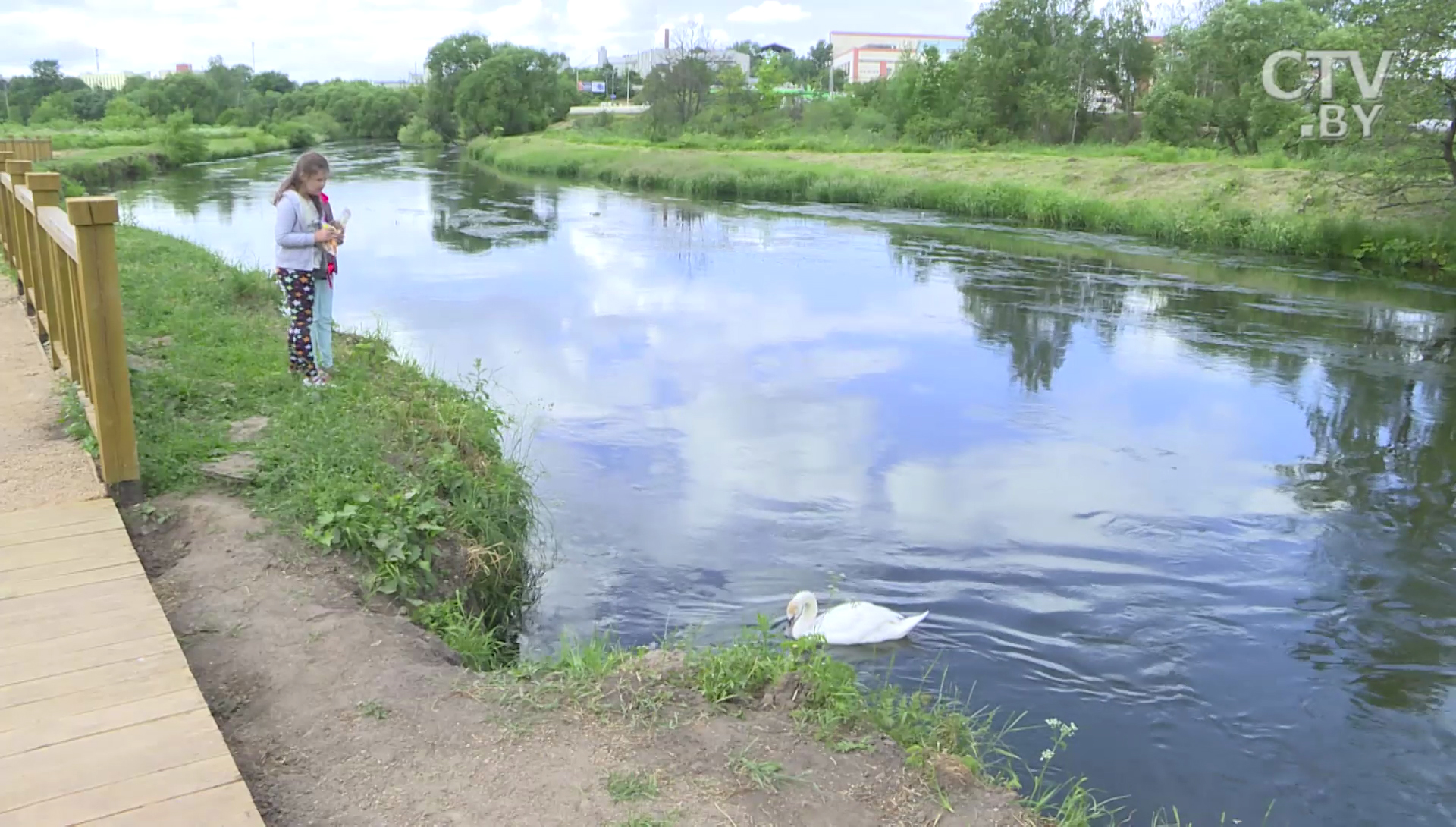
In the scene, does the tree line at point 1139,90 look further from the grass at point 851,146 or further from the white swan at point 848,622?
the white swan at point 848,622

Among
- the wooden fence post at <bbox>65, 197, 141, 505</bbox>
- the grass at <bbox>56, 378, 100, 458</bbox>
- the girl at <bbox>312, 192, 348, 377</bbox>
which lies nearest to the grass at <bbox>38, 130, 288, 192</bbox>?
the girl at <bbox>312, 192, 348, 377</bbox>

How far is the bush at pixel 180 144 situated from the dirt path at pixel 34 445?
37469mm

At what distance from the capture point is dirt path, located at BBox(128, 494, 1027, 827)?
119 inches

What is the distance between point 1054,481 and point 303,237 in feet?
16.9

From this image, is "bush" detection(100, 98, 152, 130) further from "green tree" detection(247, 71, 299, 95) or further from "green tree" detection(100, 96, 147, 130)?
"green tree" detection(247, 71, 299, 95)

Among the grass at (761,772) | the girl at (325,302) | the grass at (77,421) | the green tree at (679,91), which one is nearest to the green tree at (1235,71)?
the green tree at (679,91)

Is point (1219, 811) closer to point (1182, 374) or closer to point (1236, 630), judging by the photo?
point (1236, 630)

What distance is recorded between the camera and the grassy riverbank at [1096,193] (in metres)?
18.8

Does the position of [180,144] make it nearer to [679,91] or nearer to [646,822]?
[679,91]

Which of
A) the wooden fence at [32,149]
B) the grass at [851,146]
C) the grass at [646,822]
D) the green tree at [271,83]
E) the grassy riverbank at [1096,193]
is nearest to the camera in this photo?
the grass at [646,822]

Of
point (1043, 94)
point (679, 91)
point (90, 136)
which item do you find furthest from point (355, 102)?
point (1043, 94)

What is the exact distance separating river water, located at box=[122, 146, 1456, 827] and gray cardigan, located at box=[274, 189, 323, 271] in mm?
2061

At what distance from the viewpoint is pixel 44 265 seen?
253 inches

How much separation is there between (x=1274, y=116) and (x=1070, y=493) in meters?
27.3
